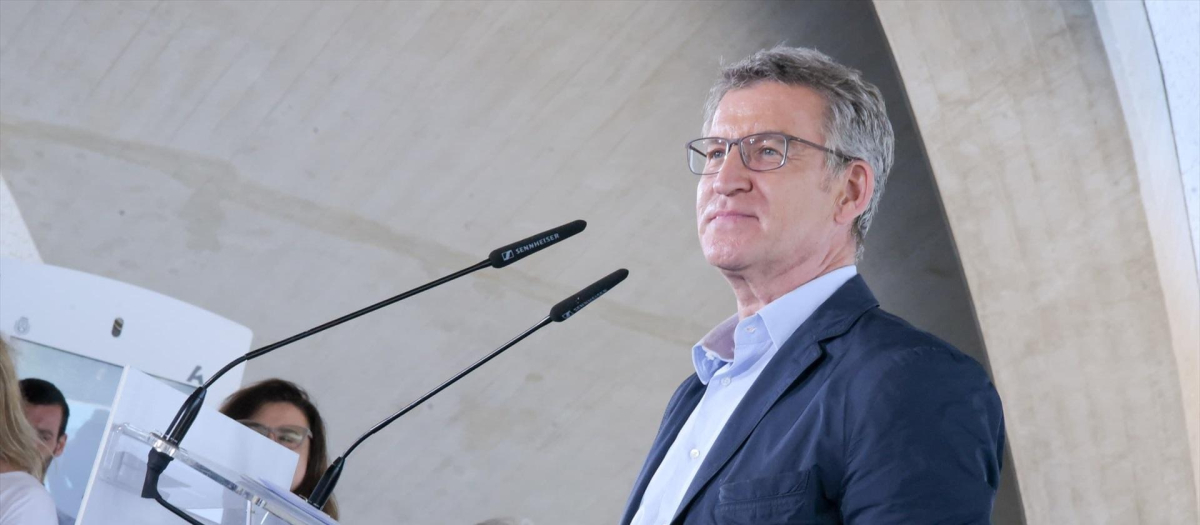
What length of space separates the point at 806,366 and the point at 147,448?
0.80 m

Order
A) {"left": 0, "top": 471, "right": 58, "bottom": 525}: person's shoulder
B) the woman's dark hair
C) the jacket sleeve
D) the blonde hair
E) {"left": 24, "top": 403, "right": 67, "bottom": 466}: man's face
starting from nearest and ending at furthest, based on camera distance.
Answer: the jacket sleeve
{"left": 0, "top": 471, "right": 58, "bottom": 525}: person's shoulder
the blonde hair
the woman's dark hair
{"left": 24, "top": 403, "right": 67, "bottom": 466}: man's face

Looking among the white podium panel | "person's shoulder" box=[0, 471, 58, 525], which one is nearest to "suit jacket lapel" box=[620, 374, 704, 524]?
the white podium panel

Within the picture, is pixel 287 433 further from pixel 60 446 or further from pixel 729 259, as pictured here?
pixel 729 259

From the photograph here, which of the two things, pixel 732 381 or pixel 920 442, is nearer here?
pixel 920 442

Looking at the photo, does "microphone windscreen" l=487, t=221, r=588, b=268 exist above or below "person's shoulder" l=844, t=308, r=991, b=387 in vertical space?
above

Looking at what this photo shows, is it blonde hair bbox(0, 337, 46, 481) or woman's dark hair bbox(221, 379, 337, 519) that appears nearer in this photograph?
blonde hair bbox(0, 337, 46, 481)

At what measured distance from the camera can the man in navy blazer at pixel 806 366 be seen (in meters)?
1.20

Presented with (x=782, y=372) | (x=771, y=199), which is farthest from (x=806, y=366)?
(x=771, y=199)

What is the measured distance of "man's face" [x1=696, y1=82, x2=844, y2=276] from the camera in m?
1.59

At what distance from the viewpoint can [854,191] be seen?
1.68 metres

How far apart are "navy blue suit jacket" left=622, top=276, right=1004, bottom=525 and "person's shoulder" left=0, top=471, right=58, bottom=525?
1520mm

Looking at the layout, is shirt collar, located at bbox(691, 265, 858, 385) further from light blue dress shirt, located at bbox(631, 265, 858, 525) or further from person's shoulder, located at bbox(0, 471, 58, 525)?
person's shoulder, located at bbox(0, 471, 58, 525)

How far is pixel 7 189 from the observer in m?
5.89

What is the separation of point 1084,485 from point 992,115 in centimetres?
175
